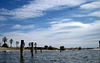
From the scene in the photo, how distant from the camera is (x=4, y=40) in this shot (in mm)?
180500

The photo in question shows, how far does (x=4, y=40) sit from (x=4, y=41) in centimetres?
197

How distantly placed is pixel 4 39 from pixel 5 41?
3437mm

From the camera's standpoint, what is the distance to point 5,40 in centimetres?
18062

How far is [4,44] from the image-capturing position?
582ft

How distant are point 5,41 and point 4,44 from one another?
6.00 metres

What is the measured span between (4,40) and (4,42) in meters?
3.58

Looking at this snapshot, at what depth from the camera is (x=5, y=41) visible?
182m

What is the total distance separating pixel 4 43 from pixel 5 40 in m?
4.24

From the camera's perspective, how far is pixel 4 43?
590 ft

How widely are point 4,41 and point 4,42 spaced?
5.38ft

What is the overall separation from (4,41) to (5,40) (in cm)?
254

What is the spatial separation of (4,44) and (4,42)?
599 centimetres
